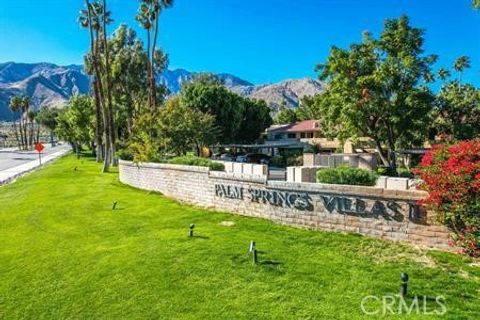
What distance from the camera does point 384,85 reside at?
30422 mm

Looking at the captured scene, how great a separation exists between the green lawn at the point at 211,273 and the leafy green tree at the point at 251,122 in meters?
44.6

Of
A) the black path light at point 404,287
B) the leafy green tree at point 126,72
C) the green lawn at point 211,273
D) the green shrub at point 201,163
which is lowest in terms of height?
the green lawn at point 211,273

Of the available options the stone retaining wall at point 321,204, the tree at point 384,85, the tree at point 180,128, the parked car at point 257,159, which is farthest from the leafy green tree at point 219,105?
the stone retaining wall at point 321,204

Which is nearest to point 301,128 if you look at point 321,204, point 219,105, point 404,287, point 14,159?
point 219,105

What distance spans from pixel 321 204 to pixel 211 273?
479cm

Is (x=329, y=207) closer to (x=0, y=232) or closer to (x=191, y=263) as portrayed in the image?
(x=191, y=263)

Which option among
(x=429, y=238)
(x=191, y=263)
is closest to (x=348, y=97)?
(x=429, y=238)

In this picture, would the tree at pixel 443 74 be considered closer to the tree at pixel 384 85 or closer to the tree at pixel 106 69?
the tree at pixel 384 85

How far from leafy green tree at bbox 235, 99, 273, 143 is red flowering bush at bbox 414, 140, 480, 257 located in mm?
49722

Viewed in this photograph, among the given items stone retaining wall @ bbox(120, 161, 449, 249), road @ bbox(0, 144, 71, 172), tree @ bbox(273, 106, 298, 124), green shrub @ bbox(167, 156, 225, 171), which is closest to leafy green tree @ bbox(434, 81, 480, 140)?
green shrub @ bbox(167, 156, 225, 171)

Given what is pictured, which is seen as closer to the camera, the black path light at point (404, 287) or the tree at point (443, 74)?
the black path light at point (404, 287)

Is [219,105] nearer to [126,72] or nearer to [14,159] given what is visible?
[126,72]

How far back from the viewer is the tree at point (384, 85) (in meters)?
29.9

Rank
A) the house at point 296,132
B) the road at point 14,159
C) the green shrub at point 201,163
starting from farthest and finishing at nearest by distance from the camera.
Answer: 1. the house at point 296,132
2. the road at point 14,159
3. the green shrub at point 201,163
